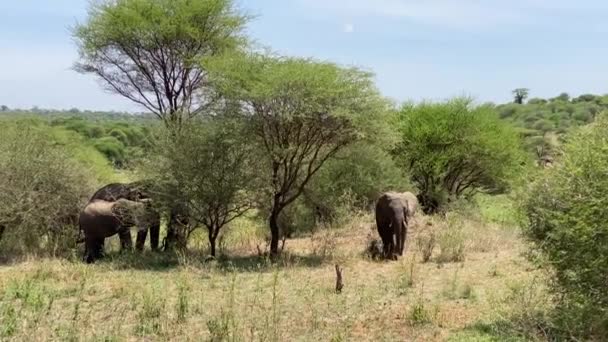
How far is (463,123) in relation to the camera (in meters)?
26.7

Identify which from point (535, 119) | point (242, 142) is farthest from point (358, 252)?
point (535, 119)

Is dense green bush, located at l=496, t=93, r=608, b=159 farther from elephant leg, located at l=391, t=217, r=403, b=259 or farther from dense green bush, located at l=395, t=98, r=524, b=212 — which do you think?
elephant leg, located at l=391, t=217, r=403, b=259

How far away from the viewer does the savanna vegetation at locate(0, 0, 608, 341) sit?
8344mm

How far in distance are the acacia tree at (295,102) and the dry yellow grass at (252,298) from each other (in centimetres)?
261

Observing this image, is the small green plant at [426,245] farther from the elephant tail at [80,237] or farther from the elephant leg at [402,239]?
the elephant tail at [80,237]

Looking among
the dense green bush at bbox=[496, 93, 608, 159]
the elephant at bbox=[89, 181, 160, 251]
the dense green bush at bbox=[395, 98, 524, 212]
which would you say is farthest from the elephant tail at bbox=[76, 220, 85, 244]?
the dense green bush at bbox=[496, 93, 608, 159]

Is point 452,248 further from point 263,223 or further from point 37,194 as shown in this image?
point 37,194

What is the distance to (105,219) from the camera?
49.9 ft

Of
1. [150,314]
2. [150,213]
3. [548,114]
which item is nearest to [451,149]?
[150,213]

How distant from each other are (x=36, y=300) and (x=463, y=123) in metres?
20.2

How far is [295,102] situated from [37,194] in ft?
21.7

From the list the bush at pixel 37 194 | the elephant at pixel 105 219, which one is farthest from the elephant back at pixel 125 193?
the bush at pixel 37 194

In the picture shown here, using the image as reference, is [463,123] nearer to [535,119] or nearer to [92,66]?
[92,66]

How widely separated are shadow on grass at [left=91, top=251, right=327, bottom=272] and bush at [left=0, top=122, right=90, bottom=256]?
1.71 m
